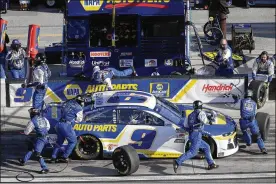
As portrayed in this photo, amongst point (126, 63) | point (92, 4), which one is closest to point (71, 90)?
point (126, 63)

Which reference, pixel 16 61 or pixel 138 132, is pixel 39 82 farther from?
pixel 138 132

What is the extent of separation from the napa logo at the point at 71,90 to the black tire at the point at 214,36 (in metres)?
8.06

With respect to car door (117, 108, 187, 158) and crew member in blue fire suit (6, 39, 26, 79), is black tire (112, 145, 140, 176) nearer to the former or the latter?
car door (117, 108, 187, 158)

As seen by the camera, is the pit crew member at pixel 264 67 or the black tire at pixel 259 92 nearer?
the black tire at pixel 259 92

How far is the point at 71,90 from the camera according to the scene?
19.3 metres

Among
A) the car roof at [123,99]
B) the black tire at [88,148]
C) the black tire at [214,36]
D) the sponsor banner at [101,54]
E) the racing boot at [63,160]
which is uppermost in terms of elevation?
the black tire at [214,36]

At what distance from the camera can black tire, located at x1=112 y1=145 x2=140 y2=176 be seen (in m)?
15.1

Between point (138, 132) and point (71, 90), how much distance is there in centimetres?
414

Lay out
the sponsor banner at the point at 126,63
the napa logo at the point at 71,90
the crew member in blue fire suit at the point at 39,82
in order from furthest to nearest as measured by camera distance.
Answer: the sponsor banner at the point at 126,63 < the napa logo at the point at 71,90 < the crew member in blue fire suit at the point at 39,82

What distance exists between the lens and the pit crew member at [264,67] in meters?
19.7

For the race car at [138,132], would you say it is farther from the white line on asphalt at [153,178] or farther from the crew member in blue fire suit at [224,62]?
the crew member in blue fire suit at [224,62]

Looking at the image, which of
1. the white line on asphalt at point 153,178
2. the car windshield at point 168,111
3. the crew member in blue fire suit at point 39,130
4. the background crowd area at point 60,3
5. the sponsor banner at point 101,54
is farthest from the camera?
the background crowd area at point 60,3

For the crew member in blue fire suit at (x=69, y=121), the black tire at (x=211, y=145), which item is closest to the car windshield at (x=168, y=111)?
the black tire at (x=211, y=145)

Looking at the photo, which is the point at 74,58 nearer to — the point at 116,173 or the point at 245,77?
the point at 245,77
